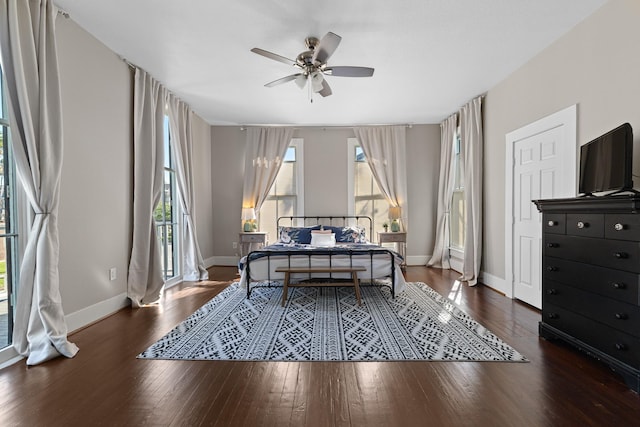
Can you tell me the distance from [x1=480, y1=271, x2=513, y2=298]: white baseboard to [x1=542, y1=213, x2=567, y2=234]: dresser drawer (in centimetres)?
160

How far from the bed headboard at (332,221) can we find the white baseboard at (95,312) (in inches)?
128

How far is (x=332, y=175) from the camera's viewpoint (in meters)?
6.49

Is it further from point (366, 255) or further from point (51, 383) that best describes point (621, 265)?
point (51, 383)

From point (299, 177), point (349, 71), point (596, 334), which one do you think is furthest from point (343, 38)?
point (299, 177)

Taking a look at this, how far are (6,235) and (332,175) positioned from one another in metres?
4.89

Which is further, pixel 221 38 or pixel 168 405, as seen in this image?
pixel 221 38

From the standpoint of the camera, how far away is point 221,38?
10.4 ft

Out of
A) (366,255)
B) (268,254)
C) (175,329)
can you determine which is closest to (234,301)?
(268,254)

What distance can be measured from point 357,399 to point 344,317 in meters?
1.42

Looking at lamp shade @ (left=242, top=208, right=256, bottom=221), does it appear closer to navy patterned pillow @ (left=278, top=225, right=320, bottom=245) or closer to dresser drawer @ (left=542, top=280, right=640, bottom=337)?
navy patterned pillow @ (left=278, top=225, right=320, bottom=245)

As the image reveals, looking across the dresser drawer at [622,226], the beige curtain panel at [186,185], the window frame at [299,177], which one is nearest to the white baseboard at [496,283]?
the dresser drawer at [622,226]

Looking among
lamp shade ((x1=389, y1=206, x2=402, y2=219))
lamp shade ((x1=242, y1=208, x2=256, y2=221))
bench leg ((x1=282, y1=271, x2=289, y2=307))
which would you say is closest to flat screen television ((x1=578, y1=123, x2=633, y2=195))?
bench leg ((x1=282, y1=271, x2=289, y2=307))

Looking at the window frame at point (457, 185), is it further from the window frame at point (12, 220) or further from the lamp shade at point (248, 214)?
the window frame at point (12, 220)

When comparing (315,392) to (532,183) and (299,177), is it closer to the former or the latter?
(532,183)
